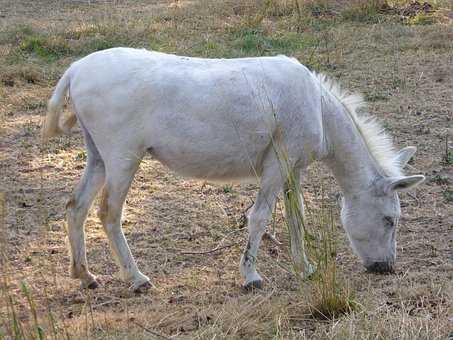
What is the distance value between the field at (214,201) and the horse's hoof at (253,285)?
0.06 m

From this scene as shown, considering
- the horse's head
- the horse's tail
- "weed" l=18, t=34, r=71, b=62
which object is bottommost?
"weed" l=18, t=34, r=71, b=62

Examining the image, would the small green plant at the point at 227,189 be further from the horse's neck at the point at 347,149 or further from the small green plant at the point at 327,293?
the small green plant at the point at 327,293

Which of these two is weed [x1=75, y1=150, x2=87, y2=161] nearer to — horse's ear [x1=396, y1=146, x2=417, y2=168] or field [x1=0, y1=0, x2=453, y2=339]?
field [x1=0, y1=0, x2=453, y2=339]

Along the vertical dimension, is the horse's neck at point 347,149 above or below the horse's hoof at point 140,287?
above

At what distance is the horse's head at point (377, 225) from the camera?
579cm

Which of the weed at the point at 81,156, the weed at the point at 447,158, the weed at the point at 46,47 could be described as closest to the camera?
the weed at the point at 447,158

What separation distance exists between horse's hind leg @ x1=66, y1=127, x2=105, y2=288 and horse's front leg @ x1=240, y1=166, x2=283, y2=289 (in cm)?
110

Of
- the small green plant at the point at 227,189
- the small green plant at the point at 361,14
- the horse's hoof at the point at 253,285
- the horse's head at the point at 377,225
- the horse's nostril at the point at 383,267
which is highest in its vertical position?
the horse's head at the point at 377,225

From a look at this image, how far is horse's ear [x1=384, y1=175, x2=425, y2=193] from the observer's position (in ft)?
18.3

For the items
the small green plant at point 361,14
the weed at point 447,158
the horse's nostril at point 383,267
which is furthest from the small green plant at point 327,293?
the small green plant at point 361,14

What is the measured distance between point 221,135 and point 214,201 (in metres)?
1.84

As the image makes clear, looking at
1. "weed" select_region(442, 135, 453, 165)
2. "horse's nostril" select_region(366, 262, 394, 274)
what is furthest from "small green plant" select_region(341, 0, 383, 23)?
"horse's nostril" select_region(366, 262, 394, 274)

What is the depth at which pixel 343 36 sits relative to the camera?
1219 centimetres

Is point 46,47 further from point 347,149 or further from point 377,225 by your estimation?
point 377,225
